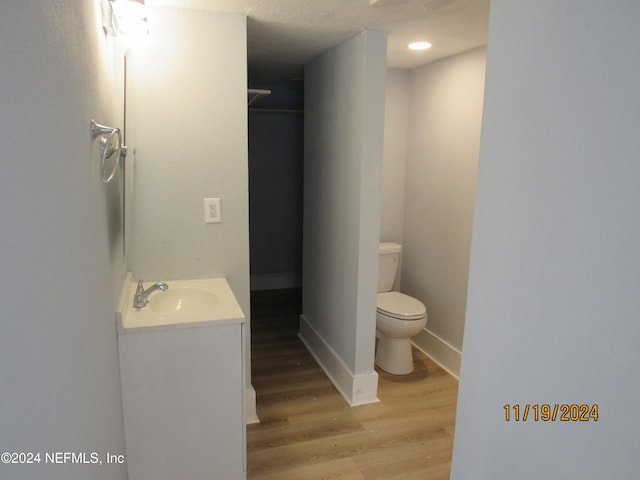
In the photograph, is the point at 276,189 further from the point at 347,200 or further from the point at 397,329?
the point at 397,329

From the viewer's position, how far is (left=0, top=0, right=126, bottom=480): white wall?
0.67m

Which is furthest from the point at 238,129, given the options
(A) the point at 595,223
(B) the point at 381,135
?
(A) the point at 595,223

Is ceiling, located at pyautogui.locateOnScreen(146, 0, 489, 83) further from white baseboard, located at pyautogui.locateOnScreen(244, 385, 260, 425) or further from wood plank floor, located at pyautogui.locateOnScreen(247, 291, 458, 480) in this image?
wood plank floor, located at pyautogui.locateOnScreen(247, 291, 458, 480)

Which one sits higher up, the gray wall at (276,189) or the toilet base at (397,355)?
the gray wall at (276,189)

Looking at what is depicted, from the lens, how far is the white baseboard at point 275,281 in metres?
5.08

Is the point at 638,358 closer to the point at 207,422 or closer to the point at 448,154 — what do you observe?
the point at 207,422

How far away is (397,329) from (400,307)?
18 centimetres

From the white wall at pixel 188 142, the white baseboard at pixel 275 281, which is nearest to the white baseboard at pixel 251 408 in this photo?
the white wall at pixel 188 142

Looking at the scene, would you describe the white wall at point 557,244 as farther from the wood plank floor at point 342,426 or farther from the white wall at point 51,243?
the wood plank floor at point 342,426

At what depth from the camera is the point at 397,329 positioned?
3.01m

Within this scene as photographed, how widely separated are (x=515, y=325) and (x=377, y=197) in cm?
160
